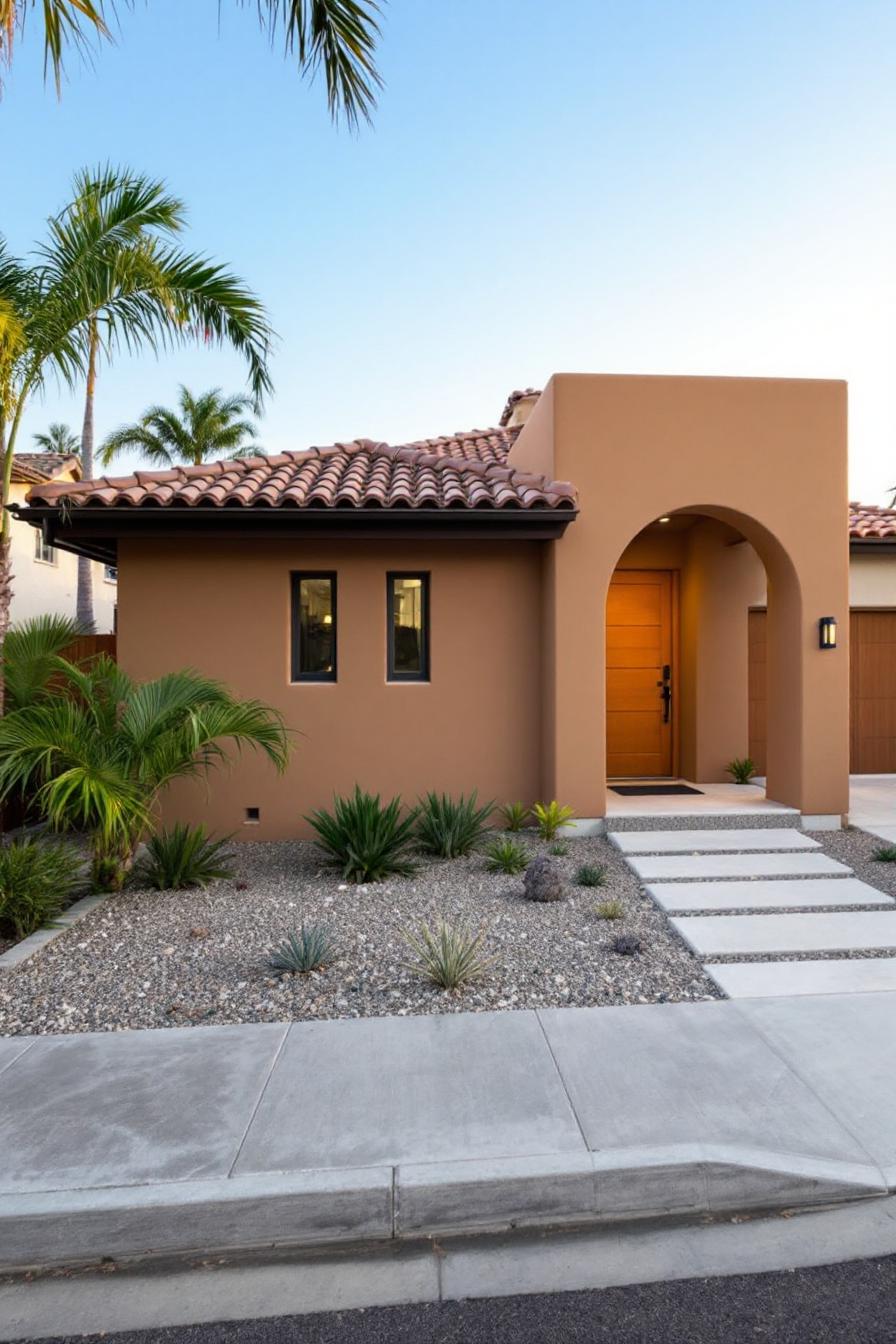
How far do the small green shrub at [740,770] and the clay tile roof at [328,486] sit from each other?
4699 mm

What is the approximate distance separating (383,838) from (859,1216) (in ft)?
15.6

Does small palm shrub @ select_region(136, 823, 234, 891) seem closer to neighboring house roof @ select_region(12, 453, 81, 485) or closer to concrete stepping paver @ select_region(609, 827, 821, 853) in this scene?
concrete stepping paver @ select_region(609, 827, 821, 853)

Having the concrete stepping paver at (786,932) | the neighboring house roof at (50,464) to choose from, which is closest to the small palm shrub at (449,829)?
the concrete stepping paver at (786,932)

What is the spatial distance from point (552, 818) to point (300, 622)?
3.61 m

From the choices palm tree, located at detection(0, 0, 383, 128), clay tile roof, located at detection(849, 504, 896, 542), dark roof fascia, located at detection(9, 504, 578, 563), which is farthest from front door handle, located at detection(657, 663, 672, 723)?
palm tree, located at detection(0, 0, 383, 128)

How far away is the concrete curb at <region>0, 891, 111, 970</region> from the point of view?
512 centimetres

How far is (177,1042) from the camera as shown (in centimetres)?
400

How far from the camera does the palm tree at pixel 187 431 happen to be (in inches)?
1018

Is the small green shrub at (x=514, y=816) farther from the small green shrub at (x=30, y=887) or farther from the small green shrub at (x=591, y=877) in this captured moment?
the small green shrub at (x=30, y=887)

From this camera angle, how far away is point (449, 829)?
7.76 meters

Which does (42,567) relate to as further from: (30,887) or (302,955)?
(302,955)

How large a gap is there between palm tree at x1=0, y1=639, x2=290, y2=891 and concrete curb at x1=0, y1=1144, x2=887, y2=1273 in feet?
11.1

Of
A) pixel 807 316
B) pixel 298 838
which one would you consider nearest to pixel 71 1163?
pixel 298 838

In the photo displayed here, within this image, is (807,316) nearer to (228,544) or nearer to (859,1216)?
(228,544)
